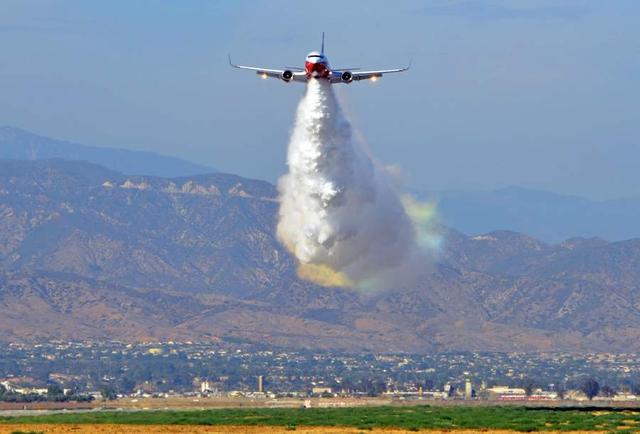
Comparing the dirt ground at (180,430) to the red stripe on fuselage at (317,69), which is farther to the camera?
the red stripe on fuselage at (317,69)

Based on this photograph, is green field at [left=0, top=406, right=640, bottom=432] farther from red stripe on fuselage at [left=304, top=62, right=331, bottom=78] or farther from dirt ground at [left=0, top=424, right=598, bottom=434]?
red stripe on fuselage at [left=304, top=62, right=331, bottom=78]

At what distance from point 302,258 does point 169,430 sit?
46.6 metres

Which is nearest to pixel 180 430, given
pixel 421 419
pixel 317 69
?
pixel 421 419

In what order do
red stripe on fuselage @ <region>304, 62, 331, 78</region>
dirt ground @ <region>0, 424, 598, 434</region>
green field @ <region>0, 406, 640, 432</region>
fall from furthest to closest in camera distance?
red stripe on fuselage @ <region>304, 62, 331, 78</region> → green field @ <region>0, 406, 640, 432</region> → dirt ground @ <region>0, 424, 598, 434</region>

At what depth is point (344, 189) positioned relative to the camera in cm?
17562

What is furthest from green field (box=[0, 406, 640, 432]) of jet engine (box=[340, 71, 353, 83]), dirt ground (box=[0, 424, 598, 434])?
jet engine (box=[340, 71, 353, 83])

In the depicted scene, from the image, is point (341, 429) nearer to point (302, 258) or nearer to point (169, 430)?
point (169, 430)

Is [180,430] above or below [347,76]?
below

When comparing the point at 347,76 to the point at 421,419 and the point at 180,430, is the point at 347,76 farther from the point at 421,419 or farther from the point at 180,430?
the point at 180,430

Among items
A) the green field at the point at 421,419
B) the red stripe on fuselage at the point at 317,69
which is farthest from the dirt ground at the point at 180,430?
the red stripe on fuselage at the point at 317,69

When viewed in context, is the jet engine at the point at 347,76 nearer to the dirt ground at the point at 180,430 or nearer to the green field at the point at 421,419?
the green field at the point at 421,419

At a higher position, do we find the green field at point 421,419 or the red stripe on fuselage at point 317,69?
the red stripe on fuselage at point 317,69

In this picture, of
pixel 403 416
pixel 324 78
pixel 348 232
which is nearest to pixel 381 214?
pixel 348 232

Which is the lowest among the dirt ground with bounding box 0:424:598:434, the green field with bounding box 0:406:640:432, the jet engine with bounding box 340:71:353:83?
the dirt ground with bounding box 0:424:598:434
